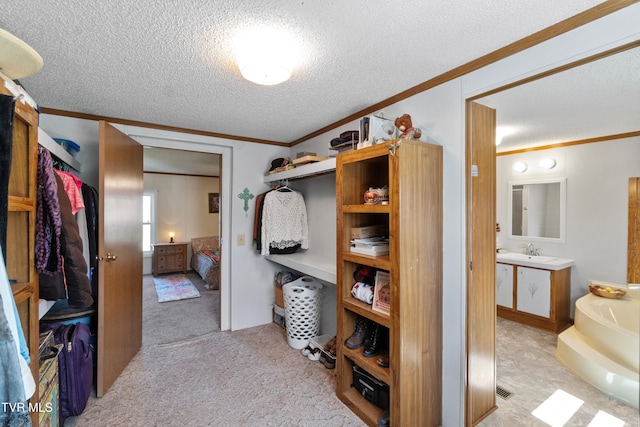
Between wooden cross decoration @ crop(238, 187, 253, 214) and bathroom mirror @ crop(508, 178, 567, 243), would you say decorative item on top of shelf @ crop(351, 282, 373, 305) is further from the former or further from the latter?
wooden cross decoration @ crop(238, 187, 253, 214)

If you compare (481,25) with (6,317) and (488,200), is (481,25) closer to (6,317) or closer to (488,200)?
(488,200)

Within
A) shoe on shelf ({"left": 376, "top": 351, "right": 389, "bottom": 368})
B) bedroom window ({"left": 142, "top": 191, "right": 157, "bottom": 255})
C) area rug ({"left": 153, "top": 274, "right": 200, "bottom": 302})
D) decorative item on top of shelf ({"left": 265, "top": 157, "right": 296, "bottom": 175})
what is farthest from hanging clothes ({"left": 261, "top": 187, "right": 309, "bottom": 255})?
bedroom window ({"left": 142, "top": 191, "right": 157, "bottom": 255})

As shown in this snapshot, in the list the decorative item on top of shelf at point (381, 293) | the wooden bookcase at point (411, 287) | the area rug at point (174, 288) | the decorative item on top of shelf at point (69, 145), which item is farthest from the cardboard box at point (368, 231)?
the area rug at point (174, 288)

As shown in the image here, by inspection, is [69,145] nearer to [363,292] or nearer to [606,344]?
[363,292]

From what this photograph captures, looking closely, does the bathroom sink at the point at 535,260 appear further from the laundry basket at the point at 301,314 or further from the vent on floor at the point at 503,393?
the laundry basket at the point at 301,314

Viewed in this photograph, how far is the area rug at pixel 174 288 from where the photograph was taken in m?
4.42

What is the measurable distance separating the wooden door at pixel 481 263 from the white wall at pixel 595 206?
29 cm

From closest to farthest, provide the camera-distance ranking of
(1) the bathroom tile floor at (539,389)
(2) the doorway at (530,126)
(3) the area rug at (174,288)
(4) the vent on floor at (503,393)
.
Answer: (1) the bathroom tile floor at (539,389), (2) the doorway at (530,126), (4) the vent on floor at (503,393), (3) the area rug at (174,288)

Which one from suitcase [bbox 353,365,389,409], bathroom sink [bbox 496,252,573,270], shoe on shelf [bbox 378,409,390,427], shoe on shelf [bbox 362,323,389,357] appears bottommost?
shoe on shelf [bbox 378,409,390,427]

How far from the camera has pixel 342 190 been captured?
1989 millimetres

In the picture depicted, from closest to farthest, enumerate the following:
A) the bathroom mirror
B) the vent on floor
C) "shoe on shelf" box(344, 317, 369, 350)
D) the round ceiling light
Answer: the bathroom mirror
the round ceiling light
the vent on floor
"shoe on shelf" box(344, 317, 369, 350)

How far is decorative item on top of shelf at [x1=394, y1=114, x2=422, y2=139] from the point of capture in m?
1.66

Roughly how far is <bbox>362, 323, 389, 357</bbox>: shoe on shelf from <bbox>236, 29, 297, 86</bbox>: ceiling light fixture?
1.74m

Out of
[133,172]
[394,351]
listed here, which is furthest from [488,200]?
[133,172]
